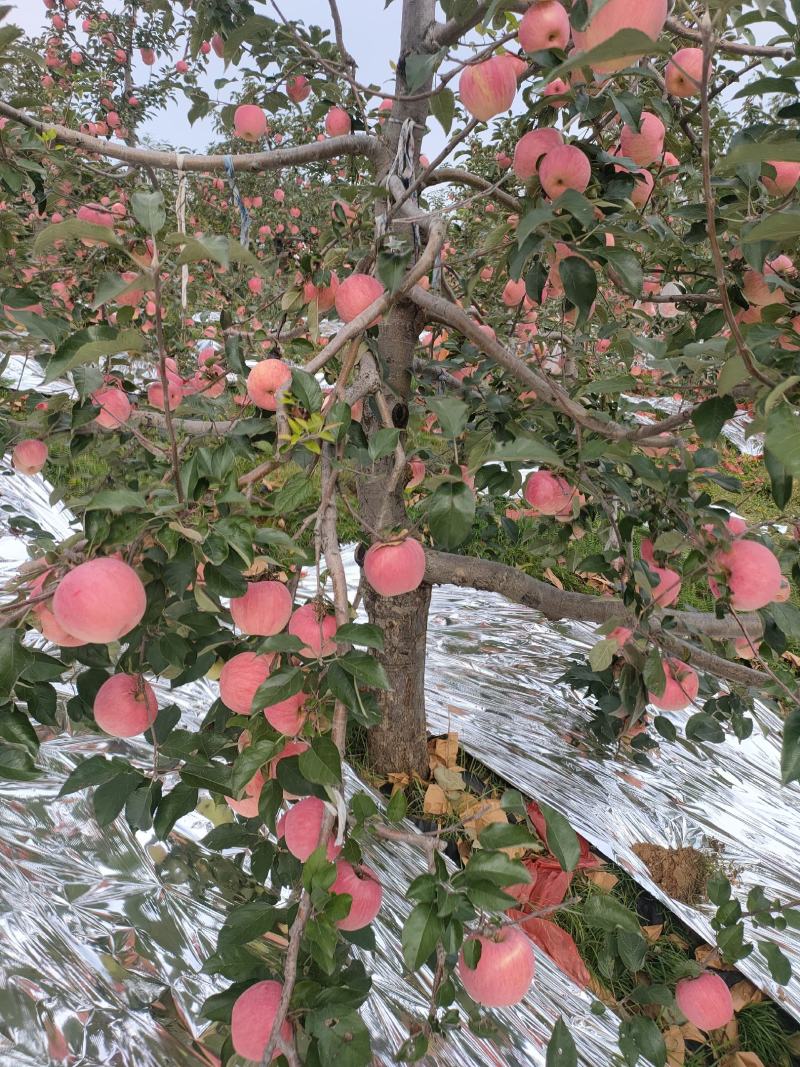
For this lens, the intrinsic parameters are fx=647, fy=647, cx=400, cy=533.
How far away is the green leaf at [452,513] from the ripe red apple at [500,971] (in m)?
0.40

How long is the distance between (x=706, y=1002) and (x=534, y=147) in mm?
1180

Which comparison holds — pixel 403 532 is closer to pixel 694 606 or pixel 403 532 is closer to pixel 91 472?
pixel 694 606

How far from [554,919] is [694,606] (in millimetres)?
1534

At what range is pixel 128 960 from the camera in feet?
3.17

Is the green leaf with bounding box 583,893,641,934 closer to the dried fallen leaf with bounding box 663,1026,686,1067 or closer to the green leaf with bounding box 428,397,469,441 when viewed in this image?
the green leaf with bounding box 428,397,469,441

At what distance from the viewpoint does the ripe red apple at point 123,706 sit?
0.67 m

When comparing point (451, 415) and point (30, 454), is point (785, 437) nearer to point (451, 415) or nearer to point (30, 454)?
point (451, 415)

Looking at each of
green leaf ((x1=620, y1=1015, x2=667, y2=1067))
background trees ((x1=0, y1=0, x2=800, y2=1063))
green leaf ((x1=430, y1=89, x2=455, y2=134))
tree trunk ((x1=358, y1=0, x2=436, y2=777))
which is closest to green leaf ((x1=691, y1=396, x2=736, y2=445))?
background trees ((x1=0, y1=0, x2=800, y2=1063))

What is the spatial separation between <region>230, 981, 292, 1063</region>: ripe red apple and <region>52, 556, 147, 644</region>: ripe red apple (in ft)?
1.15

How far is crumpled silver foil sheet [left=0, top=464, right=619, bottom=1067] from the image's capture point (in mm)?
874

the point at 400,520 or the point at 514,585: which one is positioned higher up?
the point at 400,520

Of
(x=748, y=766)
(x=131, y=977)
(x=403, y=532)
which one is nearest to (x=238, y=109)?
(x=403, y=532)

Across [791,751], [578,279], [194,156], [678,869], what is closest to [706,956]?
[678,869]

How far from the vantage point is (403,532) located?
71cm
